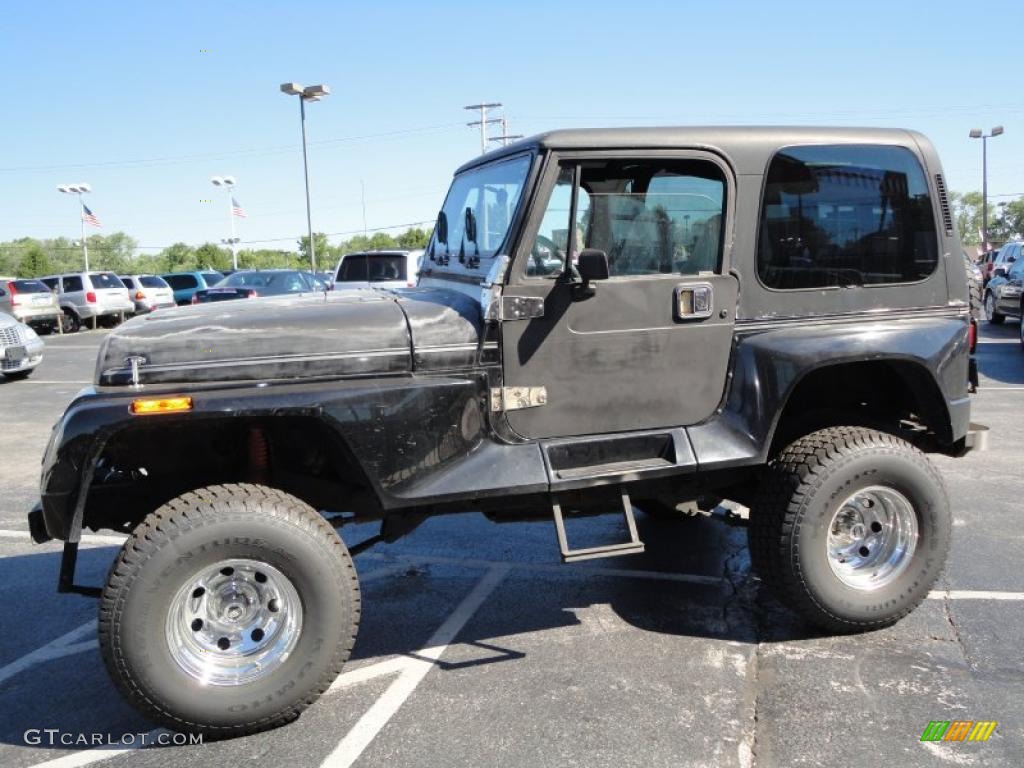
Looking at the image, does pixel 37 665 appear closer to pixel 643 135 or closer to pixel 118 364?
pixel 118 364

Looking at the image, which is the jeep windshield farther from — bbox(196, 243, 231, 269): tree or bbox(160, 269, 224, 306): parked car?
bbox(196, 243, 231, 269): tree

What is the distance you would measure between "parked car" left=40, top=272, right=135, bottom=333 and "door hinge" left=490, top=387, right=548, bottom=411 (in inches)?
939

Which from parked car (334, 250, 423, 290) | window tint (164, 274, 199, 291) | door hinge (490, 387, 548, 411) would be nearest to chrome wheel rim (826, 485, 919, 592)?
door hinge (490, 387, 548, 411)

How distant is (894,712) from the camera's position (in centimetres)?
320

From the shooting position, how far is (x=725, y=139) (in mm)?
3734

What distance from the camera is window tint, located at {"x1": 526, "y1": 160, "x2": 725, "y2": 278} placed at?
354cm

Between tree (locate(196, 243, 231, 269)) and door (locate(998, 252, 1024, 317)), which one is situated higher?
tree (locate(196, 243, 231, 269))

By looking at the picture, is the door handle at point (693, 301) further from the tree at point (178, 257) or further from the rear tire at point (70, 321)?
the tree at point (178, 257)

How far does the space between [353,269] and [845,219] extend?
11.8 metres

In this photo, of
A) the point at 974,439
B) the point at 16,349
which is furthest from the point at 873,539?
the point at 16,349

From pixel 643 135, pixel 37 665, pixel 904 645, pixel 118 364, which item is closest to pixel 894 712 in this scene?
pixel 904 645

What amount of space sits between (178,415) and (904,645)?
3.18 metres

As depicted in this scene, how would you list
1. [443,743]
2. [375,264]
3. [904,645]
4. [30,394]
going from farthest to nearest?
1. [375,264]
2. [30,394]
3. [904,645]
4. [443,743]

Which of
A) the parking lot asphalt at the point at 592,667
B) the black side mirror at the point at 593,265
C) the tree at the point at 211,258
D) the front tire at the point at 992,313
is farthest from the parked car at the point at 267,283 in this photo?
the tree at the point at 211,258
